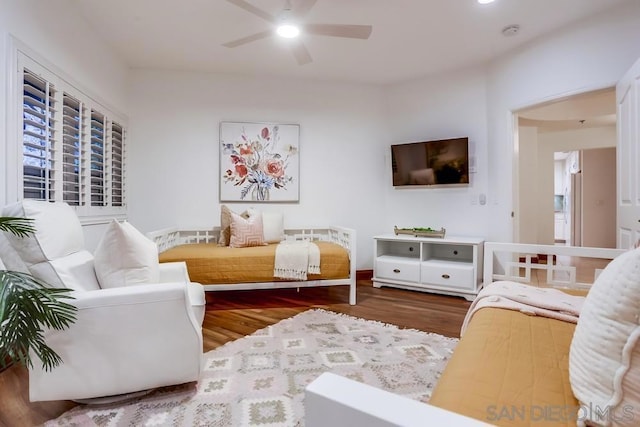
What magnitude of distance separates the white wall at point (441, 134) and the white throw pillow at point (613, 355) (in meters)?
3.06

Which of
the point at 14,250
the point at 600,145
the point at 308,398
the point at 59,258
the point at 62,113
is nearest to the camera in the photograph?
the point at 308,398

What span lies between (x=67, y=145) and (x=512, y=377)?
3.00m

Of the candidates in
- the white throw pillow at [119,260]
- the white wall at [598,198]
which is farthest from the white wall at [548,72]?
the white wall at [598,198]

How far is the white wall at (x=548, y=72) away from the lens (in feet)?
7.92

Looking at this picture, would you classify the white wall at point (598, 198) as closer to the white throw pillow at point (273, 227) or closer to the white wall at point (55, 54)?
the white throw pillow at point (273, 227)

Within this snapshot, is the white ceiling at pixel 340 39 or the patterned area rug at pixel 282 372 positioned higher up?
the white ceiling at pixel 340 39

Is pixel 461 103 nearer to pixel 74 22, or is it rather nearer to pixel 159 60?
pixel 159 60

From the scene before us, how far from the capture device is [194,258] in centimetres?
275

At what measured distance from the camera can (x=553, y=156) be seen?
18.1ft

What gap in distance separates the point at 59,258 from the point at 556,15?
3.82 metres

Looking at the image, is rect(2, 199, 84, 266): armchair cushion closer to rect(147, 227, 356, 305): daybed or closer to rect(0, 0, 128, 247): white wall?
rect(0, 0, 128, 247): white wall

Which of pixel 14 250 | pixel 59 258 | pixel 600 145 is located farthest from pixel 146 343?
pixel 600 145

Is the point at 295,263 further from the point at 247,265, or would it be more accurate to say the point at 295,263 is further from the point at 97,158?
Answer: the point at 97,158

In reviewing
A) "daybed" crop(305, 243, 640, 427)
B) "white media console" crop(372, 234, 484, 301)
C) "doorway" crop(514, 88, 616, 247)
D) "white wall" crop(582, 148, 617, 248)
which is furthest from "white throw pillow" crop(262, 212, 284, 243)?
"white wall" crop(582, 148, 617, 248)
